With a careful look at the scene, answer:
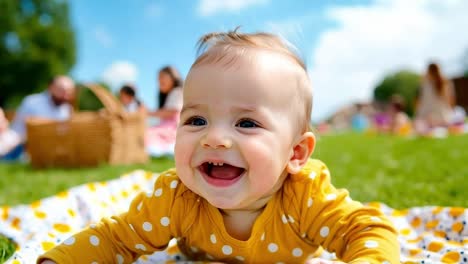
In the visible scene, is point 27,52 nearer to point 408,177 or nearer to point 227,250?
point 408,177

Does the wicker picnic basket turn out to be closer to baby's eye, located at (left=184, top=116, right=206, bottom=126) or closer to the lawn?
the lawn

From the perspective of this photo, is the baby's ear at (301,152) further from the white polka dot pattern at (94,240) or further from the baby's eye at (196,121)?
the white polka dot pattern at (94,240)

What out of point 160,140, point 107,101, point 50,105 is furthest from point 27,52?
point 107,101

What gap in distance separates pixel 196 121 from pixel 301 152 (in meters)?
0.40

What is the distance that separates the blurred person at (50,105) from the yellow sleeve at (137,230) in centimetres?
631

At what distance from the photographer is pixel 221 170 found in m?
1.47

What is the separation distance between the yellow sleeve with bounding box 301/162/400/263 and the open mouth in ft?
1.05

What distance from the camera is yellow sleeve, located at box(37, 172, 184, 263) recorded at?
1.65 m

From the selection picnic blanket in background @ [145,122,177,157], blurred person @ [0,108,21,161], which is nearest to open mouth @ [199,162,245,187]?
picnic blanket in background @ [145,122,177,157]

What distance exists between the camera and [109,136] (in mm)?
6117

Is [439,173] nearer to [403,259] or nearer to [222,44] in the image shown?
[403,259]

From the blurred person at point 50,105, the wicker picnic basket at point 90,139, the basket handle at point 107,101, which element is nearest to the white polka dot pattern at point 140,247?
the basket handle at point 107,101

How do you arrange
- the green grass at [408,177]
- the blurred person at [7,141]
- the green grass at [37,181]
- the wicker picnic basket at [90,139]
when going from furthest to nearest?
the blurred person at [7,141], the wicker picnic basket at [90,139], the green grass at [37,181], the green grass at [408,177]

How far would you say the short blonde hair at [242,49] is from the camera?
1.50 metres
